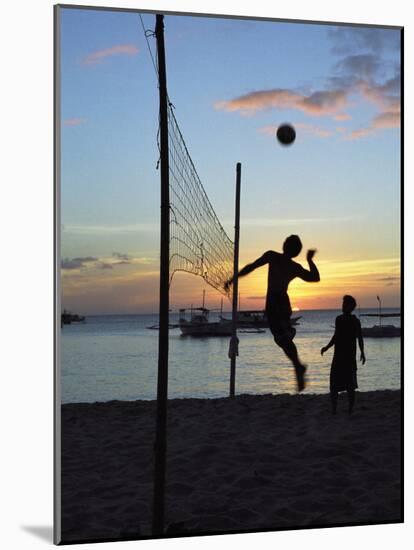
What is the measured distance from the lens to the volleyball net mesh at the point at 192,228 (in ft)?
18.3

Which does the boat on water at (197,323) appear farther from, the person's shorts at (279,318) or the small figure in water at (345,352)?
the small figure in water at (345,352)

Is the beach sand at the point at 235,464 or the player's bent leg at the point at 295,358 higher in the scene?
the player's bent leg at the point at 295,358

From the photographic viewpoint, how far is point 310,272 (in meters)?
5.85

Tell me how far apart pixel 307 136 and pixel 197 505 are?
2.10 m

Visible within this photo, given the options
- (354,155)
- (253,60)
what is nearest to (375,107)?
(354,155)

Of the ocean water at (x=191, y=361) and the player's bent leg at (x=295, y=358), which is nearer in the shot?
the ocean water at (x=191, y=361)

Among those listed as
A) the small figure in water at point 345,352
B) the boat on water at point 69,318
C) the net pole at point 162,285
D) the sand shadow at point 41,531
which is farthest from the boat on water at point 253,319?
the sand shadow at point 41,531

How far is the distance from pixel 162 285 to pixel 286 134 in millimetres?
1106

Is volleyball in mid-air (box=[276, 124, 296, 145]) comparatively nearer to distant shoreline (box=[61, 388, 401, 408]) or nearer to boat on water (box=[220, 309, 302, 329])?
boat on water (box=[220, 309, 302, 329])

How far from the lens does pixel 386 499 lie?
5965 mm

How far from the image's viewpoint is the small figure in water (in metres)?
5.94

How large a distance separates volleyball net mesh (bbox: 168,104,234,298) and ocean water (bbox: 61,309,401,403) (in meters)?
0.33

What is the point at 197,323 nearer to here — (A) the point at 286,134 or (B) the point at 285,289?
(B) the point at 285,289

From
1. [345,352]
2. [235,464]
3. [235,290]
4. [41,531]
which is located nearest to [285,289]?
[235,290]
